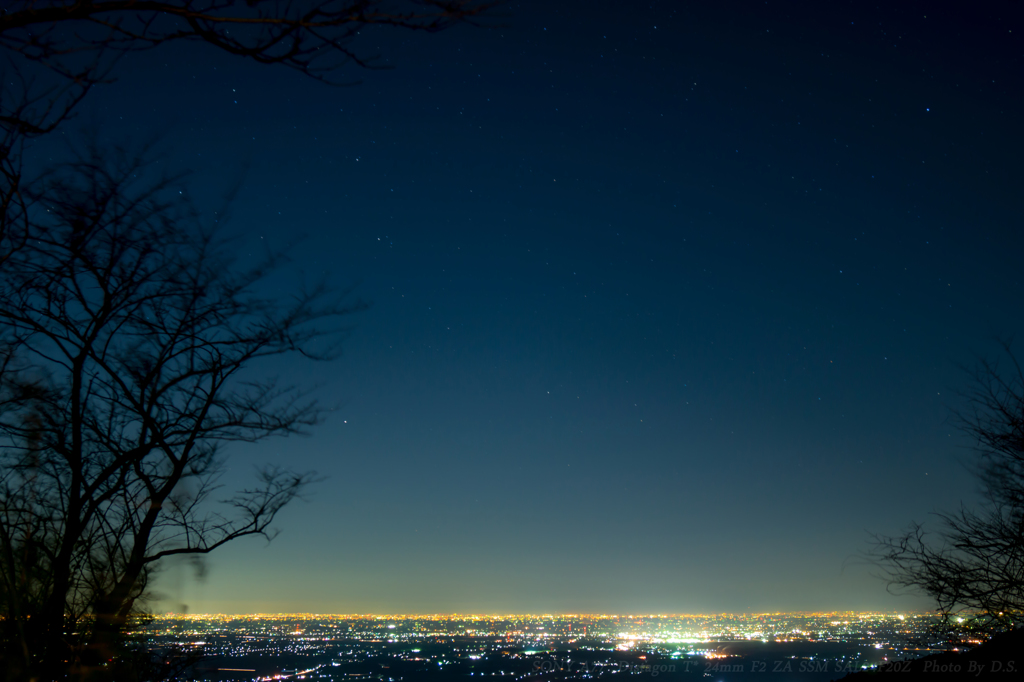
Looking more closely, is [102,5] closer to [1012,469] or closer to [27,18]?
[27,18]

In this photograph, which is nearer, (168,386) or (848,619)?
(168,386)

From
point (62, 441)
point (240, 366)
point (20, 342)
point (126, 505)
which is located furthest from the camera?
point (240, 366)

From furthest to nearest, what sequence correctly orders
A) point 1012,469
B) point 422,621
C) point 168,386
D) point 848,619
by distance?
point 422,621, point 848,619, point 1012,469, point 168,386

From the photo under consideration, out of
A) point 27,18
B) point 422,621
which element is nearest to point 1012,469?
point 27,18

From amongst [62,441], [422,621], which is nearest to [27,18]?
[62,441]

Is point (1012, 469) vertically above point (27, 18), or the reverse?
point (27, 18)

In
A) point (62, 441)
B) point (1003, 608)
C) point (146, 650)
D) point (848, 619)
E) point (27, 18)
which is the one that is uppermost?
point (27, 18)
